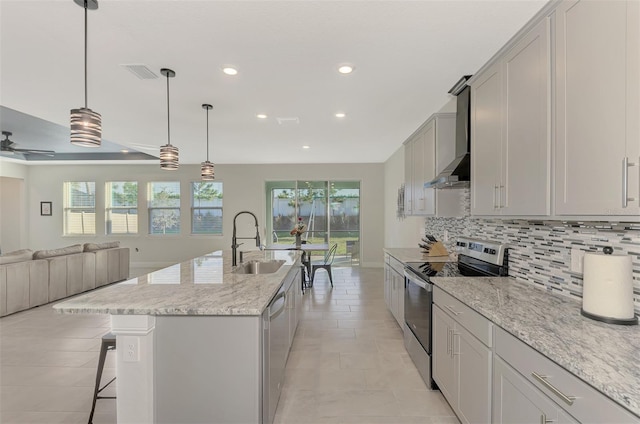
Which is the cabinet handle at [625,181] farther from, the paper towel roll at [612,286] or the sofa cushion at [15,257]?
the sofa cushion at [15,257]

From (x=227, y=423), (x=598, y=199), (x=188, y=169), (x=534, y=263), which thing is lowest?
(x=227, y=423)

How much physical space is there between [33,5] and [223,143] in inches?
146

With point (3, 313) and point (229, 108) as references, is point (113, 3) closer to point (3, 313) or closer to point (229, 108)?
point (229, 108)

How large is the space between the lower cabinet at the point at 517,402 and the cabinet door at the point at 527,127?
2.74ft

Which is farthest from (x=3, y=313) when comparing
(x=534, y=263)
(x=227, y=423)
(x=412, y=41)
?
(x=534, y=263)

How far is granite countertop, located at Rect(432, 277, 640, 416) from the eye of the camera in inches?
35.4

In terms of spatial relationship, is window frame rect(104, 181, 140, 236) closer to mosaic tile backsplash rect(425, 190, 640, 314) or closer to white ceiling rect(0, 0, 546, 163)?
white ceiling rect(0, 0, 546, 163)

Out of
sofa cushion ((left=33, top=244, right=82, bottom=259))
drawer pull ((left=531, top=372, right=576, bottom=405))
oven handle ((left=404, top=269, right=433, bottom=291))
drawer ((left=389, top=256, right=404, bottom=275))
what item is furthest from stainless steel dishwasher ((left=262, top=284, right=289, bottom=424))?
sofa cushion ((left=33, top=244, right=82, bottom=259))

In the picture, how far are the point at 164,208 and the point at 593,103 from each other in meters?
8.69

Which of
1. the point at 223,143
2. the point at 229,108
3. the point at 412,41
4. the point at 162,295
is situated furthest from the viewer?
the point at 223,143

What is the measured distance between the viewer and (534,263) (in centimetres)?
205

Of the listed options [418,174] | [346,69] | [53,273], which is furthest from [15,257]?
[418,174]

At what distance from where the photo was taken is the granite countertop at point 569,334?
2.95 ft

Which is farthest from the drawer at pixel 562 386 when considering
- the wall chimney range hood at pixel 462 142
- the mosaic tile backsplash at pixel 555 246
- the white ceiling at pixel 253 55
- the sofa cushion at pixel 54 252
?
the sofa cushion at pixel 54 252
